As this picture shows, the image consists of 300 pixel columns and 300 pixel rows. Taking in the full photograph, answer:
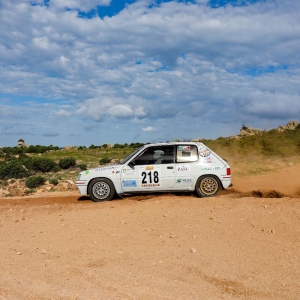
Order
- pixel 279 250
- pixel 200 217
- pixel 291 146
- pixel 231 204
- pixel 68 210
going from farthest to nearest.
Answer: pixel 291 146, pixel 68 210, pixel 231 204, pixel 200 217, pixel 279 250

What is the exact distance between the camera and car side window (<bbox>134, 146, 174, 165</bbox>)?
10.7 metres

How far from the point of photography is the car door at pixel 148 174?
1062 centimetres

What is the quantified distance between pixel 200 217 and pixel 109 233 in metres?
1.96

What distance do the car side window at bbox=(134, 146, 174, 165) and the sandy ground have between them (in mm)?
1382

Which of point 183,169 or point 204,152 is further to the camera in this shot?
point 204,152

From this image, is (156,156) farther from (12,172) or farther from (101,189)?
(12,172)

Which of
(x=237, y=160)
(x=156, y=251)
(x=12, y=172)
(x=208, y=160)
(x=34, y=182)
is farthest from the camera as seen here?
(x=237, y=160)

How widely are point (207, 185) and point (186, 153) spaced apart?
3.46 ft

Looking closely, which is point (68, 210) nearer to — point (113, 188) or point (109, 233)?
point (113, 188)

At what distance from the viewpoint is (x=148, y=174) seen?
10625 mm

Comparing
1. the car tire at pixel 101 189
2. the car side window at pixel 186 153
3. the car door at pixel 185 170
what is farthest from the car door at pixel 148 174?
the car tire at pixel 101 189

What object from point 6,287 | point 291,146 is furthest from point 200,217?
point 291,146

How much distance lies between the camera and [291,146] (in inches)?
1352

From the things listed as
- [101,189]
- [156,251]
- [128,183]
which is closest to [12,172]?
[101,189]
